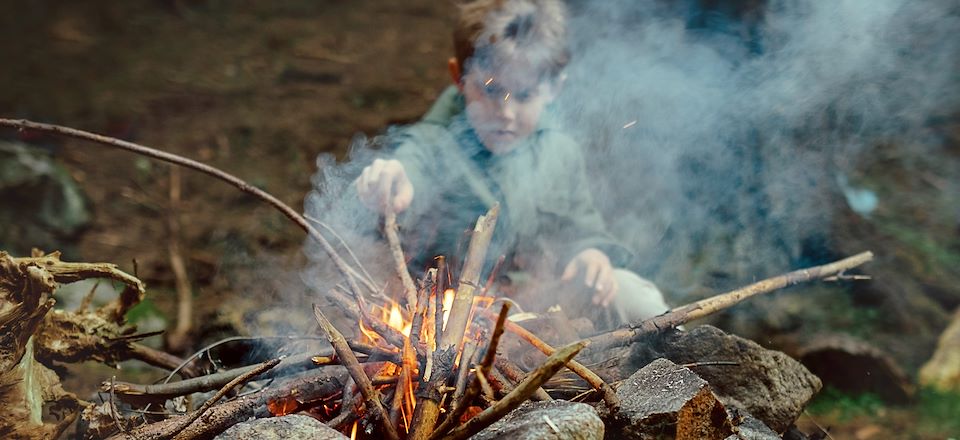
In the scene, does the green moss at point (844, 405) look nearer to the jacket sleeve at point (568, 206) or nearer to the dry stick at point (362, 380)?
the jacket sleeve at point (568, 206)

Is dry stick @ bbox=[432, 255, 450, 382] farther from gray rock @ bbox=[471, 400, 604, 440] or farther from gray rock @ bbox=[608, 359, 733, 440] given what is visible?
gray rock @ bbox=[608, 359, 733, 440]

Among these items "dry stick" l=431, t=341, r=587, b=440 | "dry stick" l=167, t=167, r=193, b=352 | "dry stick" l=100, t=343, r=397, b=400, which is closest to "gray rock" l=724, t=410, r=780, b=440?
"dry stick" l=431, t=341, r=587, b=440

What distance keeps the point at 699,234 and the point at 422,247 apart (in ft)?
6.81

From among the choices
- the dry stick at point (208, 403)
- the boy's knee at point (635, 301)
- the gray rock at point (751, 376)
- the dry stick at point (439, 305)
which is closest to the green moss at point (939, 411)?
the boy's knee at point (635, 301)

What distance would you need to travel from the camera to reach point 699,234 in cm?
429

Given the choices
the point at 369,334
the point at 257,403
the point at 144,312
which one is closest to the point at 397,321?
the point at 369,334

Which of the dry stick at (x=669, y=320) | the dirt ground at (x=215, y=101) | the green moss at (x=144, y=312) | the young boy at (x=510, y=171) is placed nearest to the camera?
the dry stick at (x=669, y=320)

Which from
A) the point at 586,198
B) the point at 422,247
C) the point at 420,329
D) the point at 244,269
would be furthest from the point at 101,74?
the point at 420,329

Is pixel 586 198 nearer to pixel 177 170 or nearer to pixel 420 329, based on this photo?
pixel 420 329

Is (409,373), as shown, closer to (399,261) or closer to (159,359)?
(399,261)

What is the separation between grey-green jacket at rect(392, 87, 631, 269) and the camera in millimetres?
3186

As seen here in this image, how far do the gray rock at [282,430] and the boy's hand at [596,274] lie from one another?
1421 mm

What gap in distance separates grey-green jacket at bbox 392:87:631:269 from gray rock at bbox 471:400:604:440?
5.14 ft

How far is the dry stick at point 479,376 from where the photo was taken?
143cm
